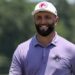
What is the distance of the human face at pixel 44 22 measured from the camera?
763 centimetres

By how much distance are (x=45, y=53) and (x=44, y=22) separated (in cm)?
38

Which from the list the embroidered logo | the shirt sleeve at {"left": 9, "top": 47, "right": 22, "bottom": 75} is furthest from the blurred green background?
the embroidered logo

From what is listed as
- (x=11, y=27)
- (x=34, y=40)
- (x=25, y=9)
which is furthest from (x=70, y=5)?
(x=34, y=40)

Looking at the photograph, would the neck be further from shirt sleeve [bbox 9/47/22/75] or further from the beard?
shirt sleeve [bbox 9/47/22/75]

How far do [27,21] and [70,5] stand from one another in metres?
20.3

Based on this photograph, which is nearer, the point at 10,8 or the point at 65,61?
the point at 65,61

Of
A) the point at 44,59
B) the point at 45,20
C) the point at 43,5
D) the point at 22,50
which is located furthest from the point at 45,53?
the point at 43,5

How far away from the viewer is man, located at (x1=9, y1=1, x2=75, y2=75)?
302 inches

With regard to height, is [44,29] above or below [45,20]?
below

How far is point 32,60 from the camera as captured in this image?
768 cm

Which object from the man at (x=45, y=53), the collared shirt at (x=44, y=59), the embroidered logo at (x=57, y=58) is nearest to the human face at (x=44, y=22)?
the man at (x=45, y=53)

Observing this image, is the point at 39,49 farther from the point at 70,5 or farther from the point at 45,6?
the point at 70,5

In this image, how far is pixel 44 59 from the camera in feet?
25.2

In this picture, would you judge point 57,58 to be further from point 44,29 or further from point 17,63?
point 17,63
